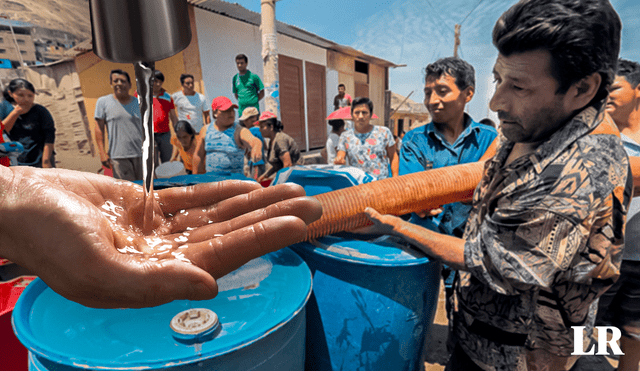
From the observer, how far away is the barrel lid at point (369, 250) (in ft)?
4.86

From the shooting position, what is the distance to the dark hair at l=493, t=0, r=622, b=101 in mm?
972

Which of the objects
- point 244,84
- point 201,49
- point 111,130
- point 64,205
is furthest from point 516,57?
point 201,49

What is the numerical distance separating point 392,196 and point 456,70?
1.07m

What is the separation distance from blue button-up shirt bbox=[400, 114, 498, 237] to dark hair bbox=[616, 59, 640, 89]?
786mm

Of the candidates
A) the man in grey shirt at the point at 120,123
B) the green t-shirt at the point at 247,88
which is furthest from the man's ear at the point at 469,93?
the green t-shirt at the point at 247,88

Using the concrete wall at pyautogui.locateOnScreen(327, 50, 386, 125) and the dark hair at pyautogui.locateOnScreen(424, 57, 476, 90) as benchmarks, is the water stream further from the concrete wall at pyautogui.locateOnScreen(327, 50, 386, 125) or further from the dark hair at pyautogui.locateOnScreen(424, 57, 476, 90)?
the concrete wall at pyautogui.locateOnScreen(327, 50, 386, 125)

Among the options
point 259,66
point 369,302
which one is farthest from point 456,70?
point 259,66

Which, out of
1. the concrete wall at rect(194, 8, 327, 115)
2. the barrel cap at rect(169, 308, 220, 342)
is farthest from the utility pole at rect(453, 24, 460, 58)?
the barrel cap at rect(169, 308, 220, 342)

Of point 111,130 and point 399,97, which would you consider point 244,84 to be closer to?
point 111,130

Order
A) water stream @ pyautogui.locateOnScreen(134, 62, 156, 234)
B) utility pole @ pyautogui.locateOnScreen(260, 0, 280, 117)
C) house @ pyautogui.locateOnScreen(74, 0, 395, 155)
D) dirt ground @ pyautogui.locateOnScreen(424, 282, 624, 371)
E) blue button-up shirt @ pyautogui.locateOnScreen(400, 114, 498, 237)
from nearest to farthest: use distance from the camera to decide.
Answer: water stream @ pyautogui.locateOnScreen(134, 62, 156, 234) → blue button-up shirt @ pyautogui.locateOnScreen(400, 114, 498, 237) → dirt ground @ pyautogui.locateOnScreen(424, 282, 624, 371) → utility pole @ pyautogui.locateOnScreen(260, 0, 280, 117) → house @ pyautogui.locateOnScreen(74, 0, 395, 155)

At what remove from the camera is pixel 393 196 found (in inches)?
65.0

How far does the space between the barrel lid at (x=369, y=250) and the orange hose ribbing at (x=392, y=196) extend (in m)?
0.06

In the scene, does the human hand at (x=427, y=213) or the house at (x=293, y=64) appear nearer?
the human hand at (x=427, y=213)

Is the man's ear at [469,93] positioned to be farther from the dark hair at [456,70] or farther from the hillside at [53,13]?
the hillside at [53,13]
